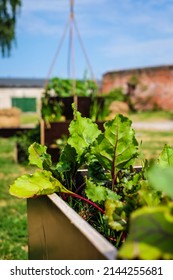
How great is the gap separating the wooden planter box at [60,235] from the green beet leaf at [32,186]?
0.10 feet

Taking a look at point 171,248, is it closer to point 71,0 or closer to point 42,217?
point 42,217

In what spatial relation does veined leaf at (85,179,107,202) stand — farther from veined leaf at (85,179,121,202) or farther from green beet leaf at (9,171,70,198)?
green beet leaf at (9,171,70,198)

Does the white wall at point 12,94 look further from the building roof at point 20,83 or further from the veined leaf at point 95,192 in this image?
the veined leaf at point 95,192

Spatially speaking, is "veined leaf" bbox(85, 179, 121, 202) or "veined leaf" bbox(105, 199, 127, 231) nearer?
"veined leaf" bbox(105, 199, 127, 231)

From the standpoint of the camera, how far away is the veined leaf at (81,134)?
1.37 metres

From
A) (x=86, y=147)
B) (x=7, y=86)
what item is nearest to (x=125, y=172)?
(x=86, y=147)

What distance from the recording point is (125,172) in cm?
138

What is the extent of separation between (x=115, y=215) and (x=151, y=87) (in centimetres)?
2339

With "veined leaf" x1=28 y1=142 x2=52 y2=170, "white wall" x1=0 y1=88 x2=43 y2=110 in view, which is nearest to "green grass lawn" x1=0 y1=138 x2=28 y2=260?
"veined leaf" x1=28 y1=142 x2=52 y2=170

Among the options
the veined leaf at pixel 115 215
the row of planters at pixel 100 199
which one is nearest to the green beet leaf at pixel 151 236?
the row of planters at pixel 100 199

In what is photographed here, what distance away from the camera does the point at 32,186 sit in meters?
1.21

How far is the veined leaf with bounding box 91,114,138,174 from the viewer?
121 cm

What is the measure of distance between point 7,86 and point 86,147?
29739 millimetres

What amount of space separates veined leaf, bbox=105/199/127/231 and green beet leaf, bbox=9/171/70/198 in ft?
0.81
